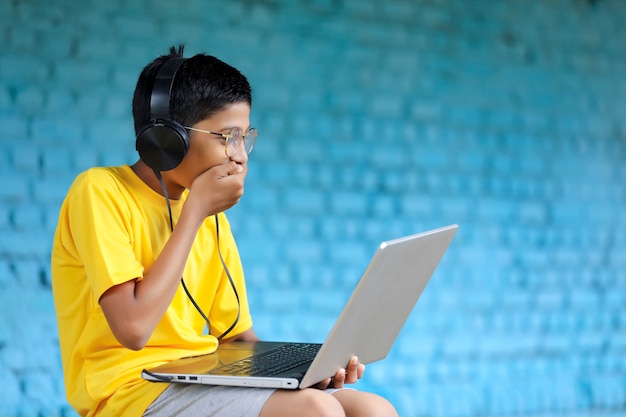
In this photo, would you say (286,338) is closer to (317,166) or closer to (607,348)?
(317,166)

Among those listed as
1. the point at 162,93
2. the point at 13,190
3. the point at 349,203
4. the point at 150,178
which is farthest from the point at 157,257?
the point at 349,203

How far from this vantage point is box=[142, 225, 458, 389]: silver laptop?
1.67m

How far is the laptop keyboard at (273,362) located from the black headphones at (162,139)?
441mm

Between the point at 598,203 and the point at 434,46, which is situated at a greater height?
the point at 434,46

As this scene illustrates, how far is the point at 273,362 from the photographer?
1.87 m

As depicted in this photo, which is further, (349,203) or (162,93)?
(349,203)

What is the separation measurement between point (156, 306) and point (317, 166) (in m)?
1.88

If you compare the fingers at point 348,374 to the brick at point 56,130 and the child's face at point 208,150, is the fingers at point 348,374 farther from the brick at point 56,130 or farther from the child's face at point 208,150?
the brick at point 56,130

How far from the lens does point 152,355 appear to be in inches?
75.7

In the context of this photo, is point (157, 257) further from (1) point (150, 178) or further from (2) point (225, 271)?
(2) point (225, 271)

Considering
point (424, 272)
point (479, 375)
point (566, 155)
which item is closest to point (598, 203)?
point (566, 155)

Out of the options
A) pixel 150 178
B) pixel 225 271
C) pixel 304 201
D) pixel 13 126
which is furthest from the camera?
pixel 304 201

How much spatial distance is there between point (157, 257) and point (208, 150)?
261 mm

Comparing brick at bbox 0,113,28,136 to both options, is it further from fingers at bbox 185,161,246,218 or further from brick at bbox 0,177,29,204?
fingers at bbox 185,161,246,218
